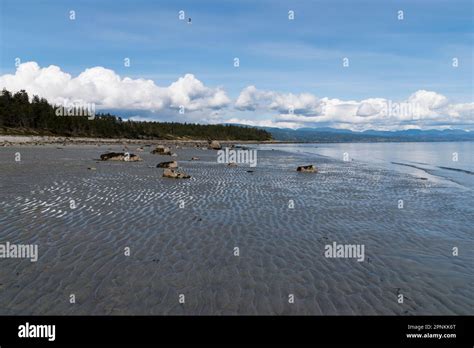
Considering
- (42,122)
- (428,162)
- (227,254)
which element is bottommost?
(227,254)

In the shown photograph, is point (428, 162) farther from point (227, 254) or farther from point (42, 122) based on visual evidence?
point (42, 122)

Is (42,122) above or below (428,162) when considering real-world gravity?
above

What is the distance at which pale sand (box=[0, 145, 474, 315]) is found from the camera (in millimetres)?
8117

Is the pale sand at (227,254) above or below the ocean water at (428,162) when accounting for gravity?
below

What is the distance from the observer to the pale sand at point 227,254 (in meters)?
8.12

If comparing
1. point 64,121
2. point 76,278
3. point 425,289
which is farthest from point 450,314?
point 64,121

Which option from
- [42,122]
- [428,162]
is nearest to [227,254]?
[428,162]

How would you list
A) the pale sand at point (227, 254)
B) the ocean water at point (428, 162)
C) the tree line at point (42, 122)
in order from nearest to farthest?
the pale sand at point (227, 254) < the ocean water at point (428, 162) < the tree line at point (42, 122)

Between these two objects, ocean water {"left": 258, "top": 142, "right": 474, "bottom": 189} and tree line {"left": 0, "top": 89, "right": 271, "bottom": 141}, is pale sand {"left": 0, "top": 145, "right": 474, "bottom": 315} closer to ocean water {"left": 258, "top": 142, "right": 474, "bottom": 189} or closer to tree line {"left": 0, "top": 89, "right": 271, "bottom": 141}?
ocean water {"left": 258, "top": 142, "right": 474, "bottom": 189}

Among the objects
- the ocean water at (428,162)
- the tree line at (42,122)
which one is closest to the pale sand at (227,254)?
the ocean water at (428,162)

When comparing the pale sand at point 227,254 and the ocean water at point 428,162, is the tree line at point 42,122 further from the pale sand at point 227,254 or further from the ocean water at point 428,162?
the pale sand at point 227,254

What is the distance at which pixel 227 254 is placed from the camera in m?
11.4
